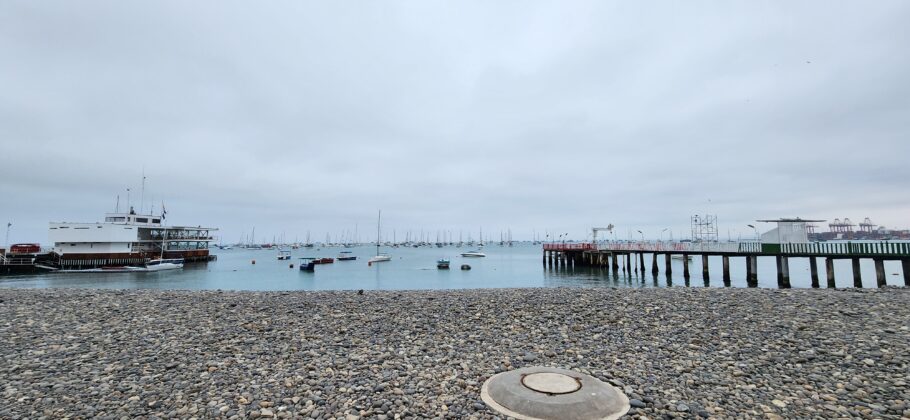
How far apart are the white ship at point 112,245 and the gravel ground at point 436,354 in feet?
231

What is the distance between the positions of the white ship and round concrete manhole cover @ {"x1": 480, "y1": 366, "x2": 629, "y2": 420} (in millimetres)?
81690

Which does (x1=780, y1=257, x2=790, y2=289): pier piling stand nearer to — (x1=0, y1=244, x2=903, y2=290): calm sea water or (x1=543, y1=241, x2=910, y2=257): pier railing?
(x1=543, y1=241, x2=910, y2=257): pier railing

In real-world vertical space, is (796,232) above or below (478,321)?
above

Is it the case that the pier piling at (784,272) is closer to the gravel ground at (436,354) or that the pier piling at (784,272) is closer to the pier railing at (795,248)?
the pier railing at (795,248)

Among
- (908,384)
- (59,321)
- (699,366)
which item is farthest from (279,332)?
(908,384)

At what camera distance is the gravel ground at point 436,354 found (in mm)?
6402

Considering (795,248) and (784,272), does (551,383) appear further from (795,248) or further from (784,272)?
(784,272)

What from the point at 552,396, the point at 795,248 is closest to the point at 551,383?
the point at 552,396

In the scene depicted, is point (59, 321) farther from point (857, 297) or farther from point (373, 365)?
point (857, 297)

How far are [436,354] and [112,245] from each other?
287 feet

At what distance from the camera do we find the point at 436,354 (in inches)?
357

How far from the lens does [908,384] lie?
6.83 m

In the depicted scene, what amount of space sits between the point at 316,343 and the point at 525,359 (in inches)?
201

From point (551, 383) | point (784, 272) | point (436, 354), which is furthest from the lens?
point (784, 272)
